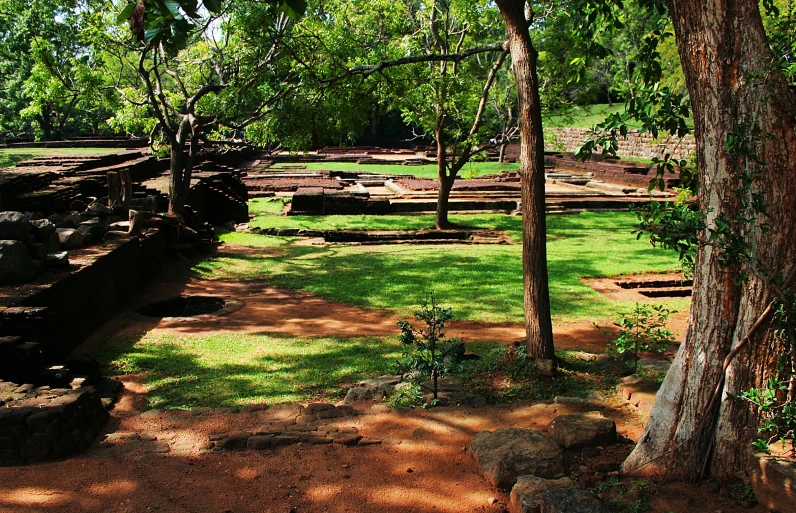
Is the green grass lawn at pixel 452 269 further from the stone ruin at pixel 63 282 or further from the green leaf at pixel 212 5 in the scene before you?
the green leaf at pixel 212 5

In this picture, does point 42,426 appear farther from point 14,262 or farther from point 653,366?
point 653,366

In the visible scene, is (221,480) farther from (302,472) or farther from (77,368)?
(77,368)

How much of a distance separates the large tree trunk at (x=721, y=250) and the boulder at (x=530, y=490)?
0.51 metres

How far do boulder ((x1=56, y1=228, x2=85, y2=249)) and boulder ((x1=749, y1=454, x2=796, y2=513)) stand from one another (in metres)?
8.31

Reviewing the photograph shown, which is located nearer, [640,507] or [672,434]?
[640,507]

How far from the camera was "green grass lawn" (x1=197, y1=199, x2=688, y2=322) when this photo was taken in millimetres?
9680

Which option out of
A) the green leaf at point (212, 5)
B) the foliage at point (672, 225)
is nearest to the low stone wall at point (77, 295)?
the green leaf at point (212, 5)

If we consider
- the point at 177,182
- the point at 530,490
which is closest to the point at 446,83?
the point at 177,182

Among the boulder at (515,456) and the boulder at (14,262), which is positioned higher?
the boulder at (14,262)

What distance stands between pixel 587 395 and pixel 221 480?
283 cm

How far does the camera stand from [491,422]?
4.87 meters

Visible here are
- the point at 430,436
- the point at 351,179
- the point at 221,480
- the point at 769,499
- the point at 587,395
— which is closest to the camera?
the point at 769,499

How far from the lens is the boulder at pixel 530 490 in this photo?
3482 mm

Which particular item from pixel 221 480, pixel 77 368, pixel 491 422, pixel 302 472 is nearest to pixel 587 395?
pixel 491 422
